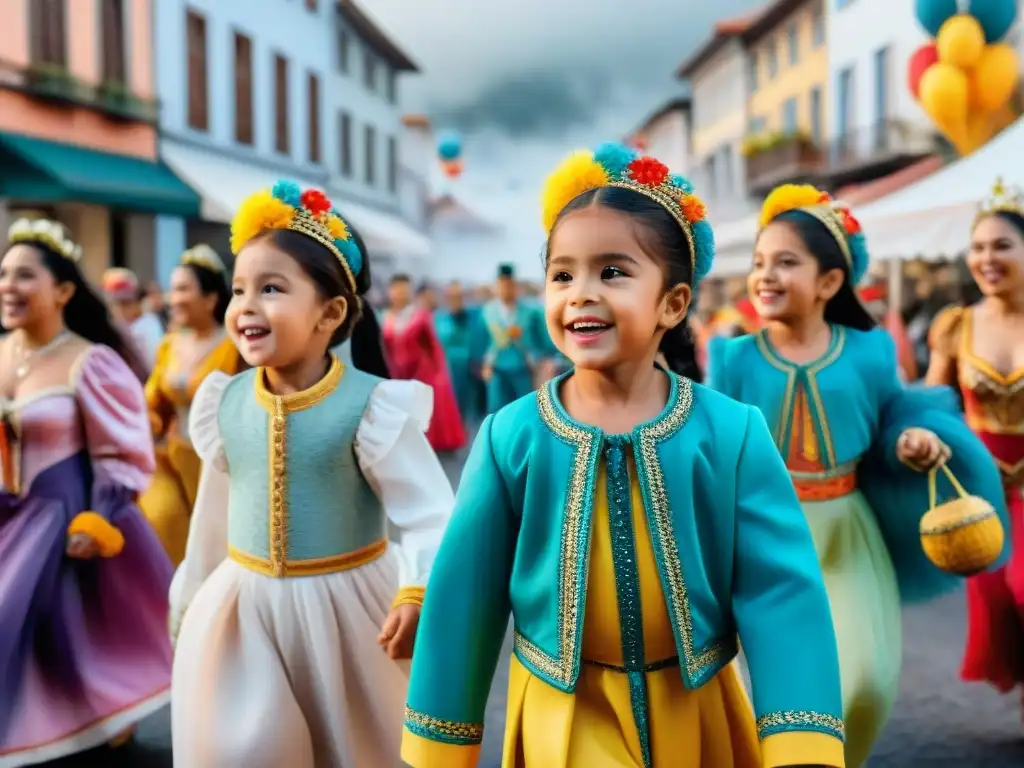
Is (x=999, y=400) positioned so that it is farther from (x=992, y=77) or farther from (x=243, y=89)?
(x=243, y=89)

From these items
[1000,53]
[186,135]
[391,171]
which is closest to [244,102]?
[186,135]

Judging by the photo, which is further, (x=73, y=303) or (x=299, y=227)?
(x=73, y=303)

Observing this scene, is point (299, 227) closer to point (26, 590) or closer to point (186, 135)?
point (26, 590)

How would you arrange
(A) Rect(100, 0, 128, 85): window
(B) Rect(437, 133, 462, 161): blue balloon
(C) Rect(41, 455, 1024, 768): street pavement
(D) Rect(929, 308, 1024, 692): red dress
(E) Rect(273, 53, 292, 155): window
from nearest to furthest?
(C) Rect(41, 455, 1024, 768): street pavement < (D) Rect(929, 308, 1024, 692): red dress < (A) Rect(100, 0, 128, 85): window < (E) Rect(273, 53, 292, 155): window < (B) Rect(437, 133, 462, 161): blue balloon

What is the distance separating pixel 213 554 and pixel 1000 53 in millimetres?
12894

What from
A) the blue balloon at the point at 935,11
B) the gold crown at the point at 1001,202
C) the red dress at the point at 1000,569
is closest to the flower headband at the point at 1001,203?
the gold crown at the point at 1001,202

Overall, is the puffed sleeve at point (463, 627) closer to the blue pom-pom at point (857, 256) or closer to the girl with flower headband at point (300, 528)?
the girl with flower headband at point (300, 528)

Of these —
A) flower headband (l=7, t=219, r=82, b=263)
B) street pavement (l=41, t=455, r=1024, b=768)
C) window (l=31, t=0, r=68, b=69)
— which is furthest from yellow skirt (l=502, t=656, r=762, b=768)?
window (l=31, t=0, r=68, b=69)

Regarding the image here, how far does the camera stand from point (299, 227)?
329 centimetres

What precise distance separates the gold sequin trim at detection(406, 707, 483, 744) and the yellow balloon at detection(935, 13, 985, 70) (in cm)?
1299

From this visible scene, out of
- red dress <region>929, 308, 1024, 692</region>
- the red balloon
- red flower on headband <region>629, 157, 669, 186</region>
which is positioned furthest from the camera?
the red balloon

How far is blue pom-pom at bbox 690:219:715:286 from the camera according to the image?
2451 millimetres

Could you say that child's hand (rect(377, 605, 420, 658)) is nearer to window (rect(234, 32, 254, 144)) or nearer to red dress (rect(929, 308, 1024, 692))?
red dress (rect(929, 308, 1024, 692))

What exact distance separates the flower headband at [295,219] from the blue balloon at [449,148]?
23.4m
